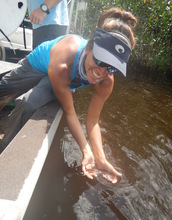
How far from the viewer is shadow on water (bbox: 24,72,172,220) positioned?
202 cm

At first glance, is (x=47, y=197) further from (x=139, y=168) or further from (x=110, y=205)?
(x=139, y=168)

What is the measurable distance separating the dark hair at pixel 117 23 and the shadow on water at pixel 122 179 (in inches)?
52.7

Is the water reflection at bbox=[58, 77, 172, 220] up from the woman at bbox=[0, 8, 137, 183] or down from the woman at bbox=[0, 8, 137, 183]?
down

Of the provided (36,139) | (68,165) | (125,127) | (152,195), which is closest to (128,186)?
(152,195)

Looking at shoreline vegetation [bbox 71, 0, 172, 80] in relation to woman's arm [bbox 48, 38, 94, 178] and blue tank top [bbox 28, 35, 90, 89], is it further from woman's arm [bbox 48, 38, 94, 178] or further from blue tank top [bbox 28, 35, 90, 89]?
woman's arm [bbox 48, 38, 94, 178]

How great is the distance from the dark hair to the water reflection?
1.35 meters

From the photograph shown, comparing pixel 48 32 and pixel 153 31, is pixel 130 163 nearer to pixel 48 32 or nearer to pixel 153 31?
pixel 48 32

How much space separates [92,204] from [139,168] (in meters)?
0.85

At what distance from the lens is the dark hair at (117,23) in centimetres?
182

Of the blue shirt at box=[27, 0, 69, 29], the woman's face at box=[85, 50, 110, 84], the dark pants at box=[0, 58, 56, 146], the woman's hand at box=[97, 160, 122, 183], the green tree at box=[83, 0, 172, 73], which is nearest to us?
the woman's face at box=[85, 50, 110, 84]

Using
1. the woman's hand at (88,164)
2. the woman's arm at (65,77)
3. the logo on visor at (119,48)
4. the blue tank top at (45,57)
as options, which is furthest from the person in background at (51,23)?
the woman's hand at (88,164)

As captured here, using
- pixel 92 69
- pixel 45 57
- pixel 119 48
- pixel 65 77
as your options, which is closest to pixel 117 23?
pixel 119 48

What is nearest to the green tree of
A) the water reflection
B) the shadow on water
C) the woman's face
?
the water reflection

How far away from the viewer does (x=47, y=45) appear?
230 centimetres
